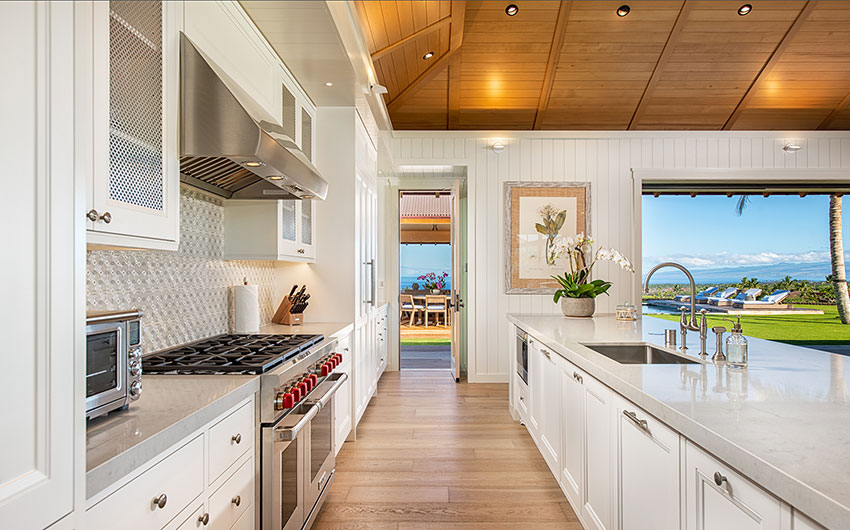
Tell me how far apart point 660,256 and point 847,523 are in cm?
559

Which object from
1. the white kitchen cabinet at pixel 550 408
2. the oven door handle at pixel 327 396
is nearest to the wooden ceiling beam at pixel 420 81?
the white kitchen cabinet at pixel 550 408

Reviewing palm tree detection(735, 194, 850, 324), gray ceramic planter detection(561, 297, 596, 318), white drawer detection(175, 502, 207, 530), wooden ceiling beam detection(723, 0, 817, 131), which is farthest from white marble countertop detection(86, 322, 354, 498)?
palm tree detection(735, 194, 850, 324)

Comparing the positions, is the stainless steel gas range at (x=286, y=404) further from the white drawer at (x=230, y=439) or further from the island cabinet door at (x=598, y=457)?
the island cabinet door at (x=598, y=457)

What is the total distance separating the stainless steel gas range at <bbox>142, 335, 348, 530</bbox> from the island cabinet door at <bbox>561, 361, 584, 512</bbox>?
1.14 metres

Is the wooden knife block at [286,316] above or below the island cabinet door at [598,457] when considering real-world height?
above

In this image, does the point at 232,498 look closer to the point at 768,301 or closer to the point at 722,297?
the point at 722,297

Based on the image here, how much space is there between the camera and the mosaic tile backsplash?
175 centimetres

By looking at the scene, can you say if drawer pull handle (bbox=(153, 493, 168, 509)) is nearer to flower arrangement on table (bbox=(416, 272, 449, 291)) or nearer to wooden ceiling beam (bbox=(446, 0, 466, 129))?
wooden ceiling beam (bbox=(446, 0, 466, 129))

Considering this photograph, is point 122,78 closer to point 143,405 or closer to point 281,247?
point 143,405

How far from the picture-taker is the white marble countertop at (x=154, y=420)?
3.13ft

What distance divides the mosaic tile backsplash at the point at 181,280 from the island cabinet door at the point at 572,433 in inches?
71.0

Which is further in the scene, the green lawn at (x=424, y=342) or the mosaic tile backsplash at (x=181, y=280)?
the green lawn at (x=424, y=342)

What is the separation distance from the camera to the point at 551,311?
5.32 m

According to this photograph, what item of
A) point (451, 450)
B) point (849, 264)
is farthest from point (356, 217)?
point (849, 264)
